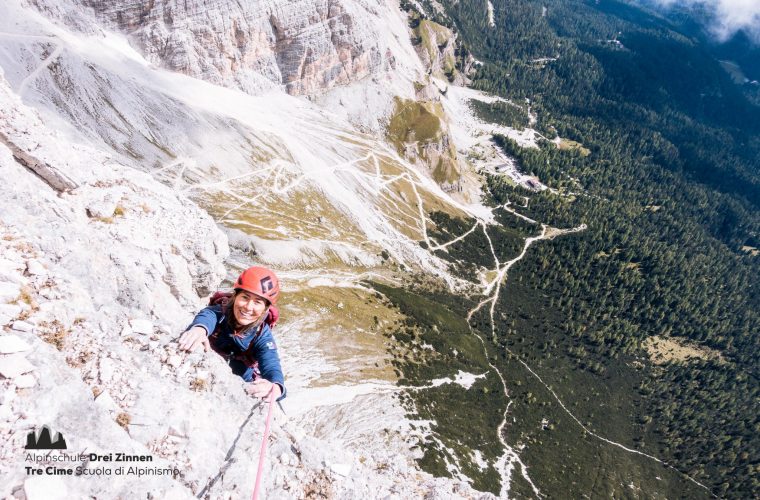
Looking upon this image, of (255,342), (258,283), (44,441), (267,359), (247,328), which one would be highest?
(258,283)

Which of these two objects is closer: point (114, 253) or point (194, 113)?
point (114, 253)

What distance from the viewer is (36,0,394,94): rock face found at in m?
124

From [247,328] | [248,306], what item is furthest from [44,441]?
[247,328]

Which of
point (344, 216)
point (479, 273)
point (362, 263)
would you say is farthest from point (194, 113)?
point (479, 273)

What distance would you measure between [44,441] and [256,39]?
166 metres

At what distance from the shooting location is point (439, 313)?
390 ft

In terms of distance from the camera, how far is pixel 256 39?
146375 millimetres

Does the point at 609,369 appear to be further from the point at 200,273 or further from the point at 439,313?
the point at 200,273

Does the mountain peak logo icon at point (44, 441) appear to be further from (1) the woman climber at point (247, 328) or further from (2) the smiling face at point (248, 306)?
(2) the smiling face at point (248, 306)

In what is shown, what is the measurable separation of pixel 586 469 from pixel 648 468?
31.5 m

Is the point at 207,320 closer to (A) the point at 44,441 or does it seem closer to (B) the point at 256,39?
(A) the point at 44,441

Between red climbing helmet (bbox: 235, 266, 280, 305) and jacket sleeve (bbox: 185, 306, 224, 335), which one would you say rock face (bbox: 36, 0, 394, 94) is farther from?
red climbing helmet (bbox: 235, 266, 280, 305)

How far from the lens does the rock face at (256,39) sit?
4867 inches

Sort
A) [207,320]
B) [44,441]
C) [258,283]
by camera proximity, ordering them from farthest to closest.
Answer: [207,320] → [258,283] → [44,441]
